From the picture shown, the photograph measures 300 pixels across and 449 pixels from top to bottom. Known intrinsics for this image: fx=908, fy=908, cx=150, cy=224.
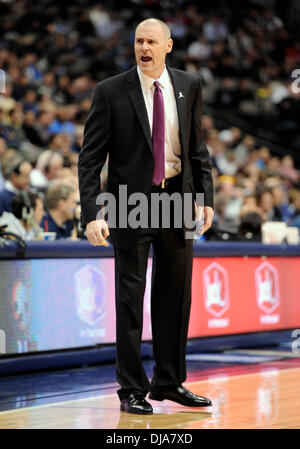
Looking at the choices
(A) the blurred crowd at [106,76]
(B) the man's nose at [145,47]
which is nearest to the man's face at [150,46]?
(B) the man's nose at [145,47]

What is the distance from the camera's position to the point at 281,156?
18.5 m

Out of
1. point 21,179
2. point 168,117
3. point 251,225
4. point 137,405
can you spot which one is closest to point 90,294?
point 21,179

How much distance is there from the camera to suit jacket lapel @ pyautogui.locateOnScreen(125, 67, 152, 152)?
4.88 metres

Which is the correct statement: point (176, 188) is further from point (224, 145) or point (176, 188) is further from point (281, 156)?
point (281, 156)

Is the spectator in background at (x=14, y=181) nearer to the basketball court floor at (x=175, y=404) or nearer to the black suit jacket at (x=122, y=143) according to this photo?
the basketball court floor at (x=175, y=404)

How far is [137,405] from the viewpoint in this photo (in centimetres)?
481

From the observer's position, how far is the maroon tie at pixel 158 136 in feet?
16.0

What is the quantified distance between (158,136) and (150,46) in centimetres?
48

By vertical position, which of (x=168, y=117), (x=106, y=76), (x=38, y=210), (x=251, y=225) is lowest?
(x=251, y=225)

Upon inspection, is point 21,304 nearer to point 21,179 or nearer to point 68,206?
point 68,206

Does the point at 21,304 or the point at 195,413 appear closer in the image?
the point at 195,413

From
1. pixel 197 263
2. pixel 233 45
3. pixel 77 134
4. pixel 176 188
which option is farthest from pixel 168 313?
pixel 233 45

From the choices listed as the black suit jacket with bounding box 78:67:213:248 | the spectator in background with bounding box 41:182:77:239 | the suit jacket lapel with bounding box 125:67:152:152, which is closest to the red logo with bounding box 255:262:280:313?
the spectator in background with bounding box 41:182:77:239
